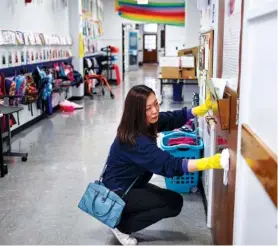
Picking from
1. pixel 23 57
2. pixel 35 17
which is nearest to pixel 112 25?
pixel 35 17

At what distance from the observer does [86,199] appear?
109 inches

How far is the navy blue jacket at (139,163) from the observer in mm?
2434

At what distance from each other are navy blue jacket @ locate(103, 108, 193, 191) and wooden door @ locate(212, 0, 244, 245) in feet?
1.03

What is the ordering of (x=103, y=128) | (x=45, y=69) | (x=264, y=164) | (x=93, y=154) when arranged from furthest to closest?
(x=45, y=69) → (x=103, y=128) → (x=93, y=154) → (x=264, y=164)

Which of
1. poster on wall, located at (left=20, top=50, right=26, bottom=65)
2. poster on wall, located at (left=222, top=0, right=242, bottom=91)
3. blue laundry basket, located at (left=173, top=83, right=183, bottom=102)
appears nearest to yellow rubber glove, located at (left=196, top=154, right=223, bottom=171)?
poster on wall, located at (left=222, top=0, right=242, bottom=91)

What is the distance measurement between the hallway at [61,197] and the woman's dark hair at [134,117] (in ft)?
2.78

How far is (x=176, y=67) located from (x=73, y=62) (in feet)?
9.26

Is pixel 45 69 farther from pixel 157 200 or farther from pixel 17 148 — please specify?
pixel 157 200

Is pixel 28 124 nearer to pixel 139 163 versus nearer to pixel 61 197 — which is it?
pixel 61 197

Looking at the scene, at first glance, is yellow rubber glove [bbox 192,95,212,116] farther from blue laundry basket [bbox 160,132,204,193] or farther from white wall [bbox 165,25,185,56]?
white wall [bbox 165,25,185,56]

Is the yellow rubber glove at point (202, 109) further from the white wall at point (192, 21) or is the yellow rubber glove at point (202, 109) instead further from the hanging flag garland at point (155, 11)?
the hanging flag garland at point (155, 11)

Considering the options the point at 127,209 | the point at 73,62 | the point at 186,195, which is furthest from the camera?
the point at 73,62

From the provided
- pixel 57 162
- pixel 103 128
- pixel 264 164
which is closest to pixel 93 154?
pixel 57 162

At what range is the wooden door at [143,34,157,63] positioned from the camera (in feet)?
88.9
